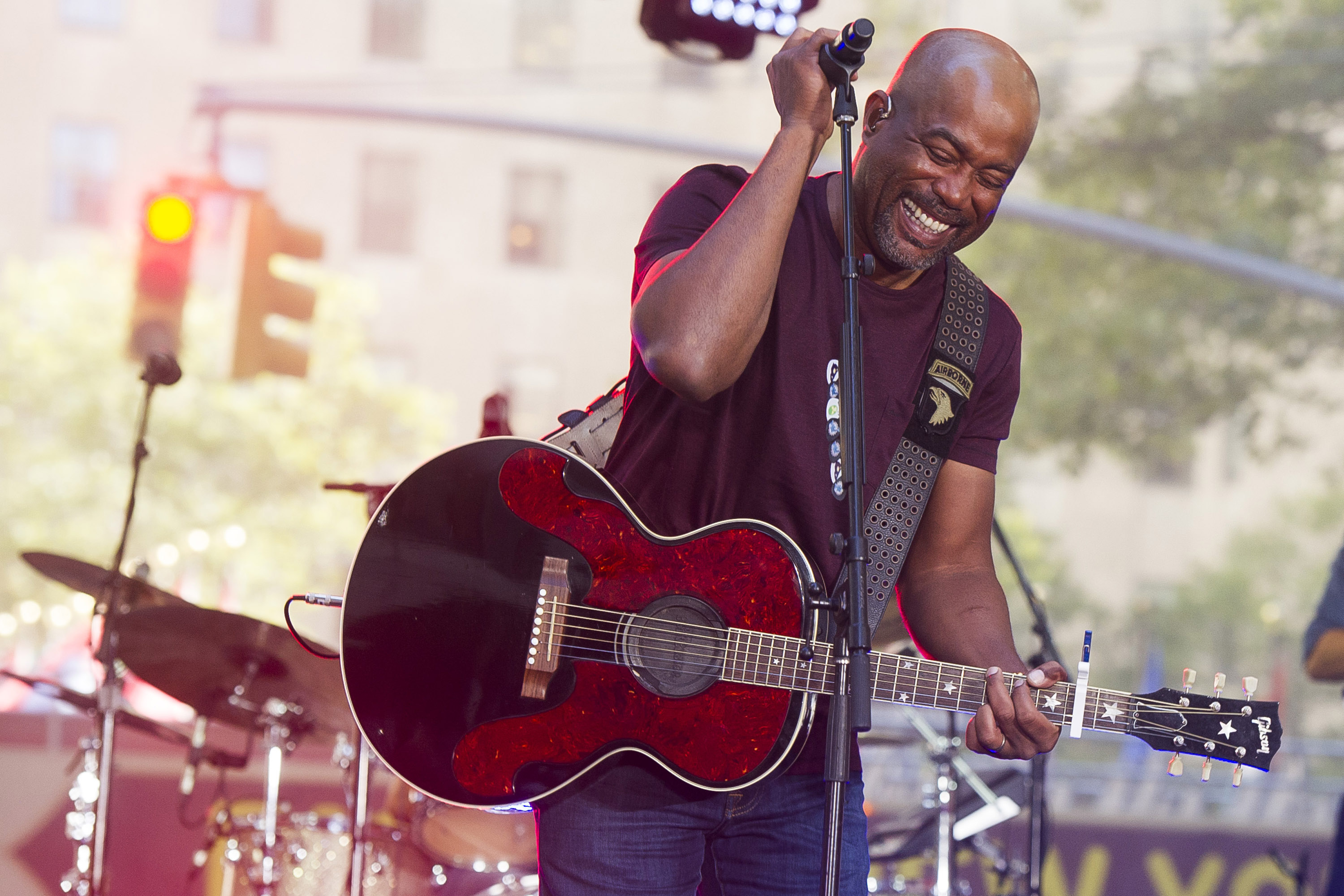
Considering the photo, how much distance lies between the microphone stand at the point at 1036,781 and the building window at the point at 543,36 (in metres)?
24.5

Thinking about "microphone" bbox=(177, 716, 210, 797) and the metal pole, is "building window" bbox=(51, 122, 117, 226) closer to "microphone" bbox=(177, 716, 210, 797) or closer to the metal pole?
"microphone" bbox=(177, 716, 210, 797)

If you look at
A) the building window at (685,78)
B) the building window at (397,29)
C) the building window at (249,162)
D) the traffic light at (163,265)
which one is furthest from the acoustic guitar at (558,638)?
the building window at (397,29)

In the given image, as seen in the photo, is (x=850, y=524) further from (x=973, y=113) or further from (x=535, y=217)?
(x=535, y=217)

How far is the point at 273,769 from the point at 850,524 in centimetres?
370

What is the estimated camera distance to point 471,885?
18.4 feet

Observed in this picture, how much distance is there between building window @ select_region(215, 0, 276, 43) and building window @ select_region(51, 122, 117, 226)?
3.17 m

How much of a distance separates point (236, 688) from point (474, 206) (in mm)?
23170

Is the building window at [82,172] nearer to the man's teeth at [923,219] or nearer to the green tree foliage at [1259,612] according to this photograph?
the green tree foliage at [1259,612]

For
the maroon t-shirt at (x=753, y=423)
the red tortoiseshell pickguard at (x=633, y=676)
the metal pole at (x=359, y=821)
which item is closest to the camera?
the red tortoiseshell pickguard at (x=633, y=676)

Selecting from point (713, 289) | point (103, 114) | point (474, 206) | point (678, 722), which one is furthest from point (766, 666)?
point (103, 114)

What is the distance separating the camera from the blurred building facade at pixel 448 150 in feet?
88.2

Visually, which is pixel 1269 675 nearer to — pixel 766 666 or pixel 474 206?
pixel 474 206

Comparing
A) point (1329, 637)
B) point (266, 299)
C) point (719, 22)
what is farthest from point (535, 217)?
point (1329, 637)

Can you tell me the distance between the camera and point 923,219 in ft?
9.07
